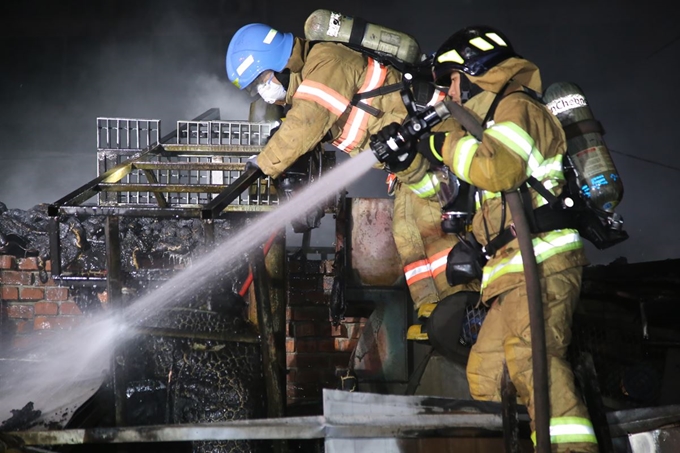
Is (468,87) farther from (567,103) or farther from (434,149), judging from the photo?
(567,103)

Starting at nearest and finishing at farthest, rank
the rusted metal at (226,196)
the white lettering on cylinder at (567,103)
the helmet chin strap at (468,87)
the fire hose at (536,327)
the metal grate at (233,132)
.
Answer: the fire hose at (536,327), the rusted metal at (226,196), the helmet chin strap at (468,87), the white lettering on cylinder at (567,103), the metal grate at (233,132)

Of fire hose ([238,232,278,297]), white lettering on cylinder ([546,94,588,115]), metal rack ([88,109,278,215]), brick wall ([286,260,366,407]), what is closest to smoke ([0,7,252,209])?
metal rack ([88,109,278,215])

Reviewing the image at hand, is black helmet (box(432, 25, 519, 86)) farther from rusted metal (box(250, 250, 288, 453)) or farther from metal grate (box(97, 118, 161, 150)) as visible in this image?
metal grate (box(97, 118, 161, 150))

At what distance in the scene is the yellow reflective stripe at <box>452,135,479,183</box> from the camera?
2.60 meters

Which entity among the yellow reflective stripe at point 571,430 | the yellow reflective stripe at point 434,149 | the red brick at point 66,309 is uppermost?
the yellow reflective stripe at point 434,149

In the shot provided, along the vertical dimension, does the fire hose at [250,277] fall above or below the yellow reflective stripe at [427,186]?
below

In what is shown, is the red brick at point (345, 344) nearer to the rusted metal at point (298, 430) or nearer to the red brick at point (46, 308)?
the rusted metal at point (298, 430)

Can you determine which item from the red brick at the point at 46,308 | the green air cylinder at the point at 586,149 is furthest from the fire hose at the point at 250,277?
the red brick at the point at 46,308

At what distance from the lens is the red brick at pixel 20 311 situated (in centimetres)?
513

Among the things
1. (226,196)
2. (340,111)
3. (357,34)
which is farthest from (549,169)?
(357,34)

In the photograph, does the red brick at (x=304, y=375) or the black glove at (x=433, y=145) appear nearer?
the black glove at (x=433, y=145)

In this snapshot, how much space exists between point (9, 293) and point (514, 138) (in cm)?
453

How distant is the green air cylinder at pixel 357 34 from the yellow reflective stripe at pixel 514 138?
61.7 inches

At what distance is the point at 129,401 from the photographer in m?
2.98
